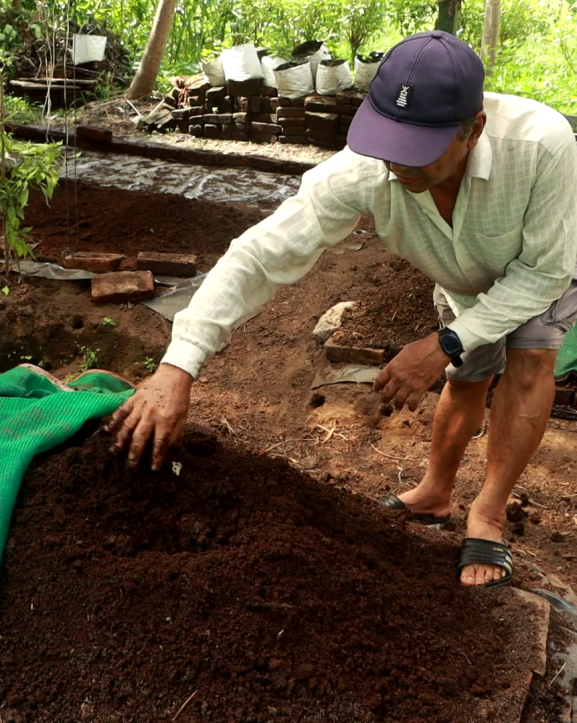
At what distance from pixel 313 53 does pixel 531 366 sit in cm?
643

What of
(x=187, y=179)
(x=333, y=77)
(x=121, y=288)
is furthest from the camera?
(x=333, y=77)

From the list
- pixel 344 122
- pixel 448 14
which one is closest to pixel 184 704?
pixel 448 14

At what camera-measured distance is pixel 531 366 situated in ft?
7.77

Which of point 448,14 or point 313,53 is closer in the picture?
point 448,14

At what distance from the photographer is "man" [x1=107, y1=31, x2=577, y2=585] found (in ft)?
6.60

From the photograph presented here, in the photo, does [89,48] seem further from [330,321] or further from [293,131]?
[330,321]

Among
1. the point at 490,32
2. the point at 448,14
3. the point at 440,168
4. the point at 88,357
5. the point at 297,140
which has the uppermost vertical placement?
the point at 448,14

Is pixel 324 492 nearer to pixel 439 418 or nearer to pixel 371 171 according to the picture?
pixel 439 418

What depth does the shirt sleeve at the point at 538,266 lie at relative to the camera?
85.1 inches

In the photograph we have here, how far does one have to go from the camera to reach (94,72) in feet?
32.0

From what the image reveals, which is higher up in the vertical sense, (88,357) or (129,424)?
(129,424)

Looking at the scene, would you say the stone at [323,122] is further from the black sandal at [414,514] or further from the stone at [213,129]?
the black sandal at [414,514]

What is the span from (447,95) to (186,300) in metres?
3.07

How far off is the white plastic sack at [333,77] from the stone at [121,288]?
3593 mm
